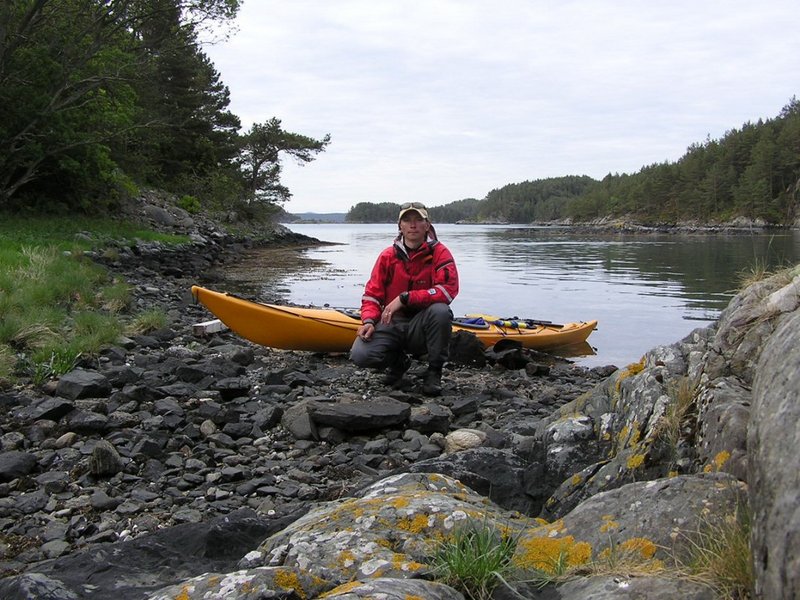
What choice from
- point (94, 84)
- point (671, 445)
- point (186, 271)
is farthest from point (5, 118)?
point (671, 445)

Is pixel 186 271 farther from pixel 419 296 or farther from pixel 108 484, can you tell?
pixel 108 484

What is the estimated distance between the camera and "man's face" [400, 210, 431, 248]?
252 inches

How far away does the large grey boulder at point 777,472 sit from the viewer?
1.47 metres

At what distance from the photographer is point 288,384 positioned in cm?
665

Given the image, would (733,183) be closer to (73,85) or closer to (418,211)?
(73,85)

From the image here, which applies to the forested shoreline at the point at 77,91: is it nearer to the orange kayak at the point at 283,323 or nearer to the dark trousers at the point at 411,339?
the orange kayak at the point at 283,323

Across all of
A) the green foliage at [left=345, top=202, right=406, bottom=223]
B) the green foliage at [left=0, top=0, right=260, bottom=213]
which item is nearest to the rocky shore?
the green foliage at [left=0, top=0, right=260, bottom=213]

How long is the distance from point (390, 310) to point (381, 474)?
273 cm

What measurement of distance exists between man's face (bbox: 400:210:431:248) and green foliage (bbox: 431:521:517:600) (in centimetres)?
446

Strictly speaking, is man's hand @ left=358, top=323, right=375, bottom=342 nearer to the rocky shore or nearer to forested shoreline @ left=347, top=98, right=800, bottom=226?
the rocky shore

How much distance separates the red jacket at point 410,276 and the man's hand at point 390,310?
109 mm

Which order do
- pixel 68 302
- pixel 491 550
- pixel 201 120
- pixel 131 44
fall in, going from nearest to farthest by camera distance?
pixel 491 550
pixel 68 302
pixel 131 44
pixel 201 120

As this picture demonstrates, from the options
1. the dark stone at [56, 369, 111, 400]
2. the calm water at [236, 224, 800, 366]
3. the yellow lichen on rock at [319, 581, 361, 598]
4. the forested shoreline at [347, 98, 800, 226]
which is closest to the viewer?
the yellow lichen on rock at [319, 581, 361, 598]

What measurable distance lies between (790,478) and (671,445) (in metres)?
1.44
